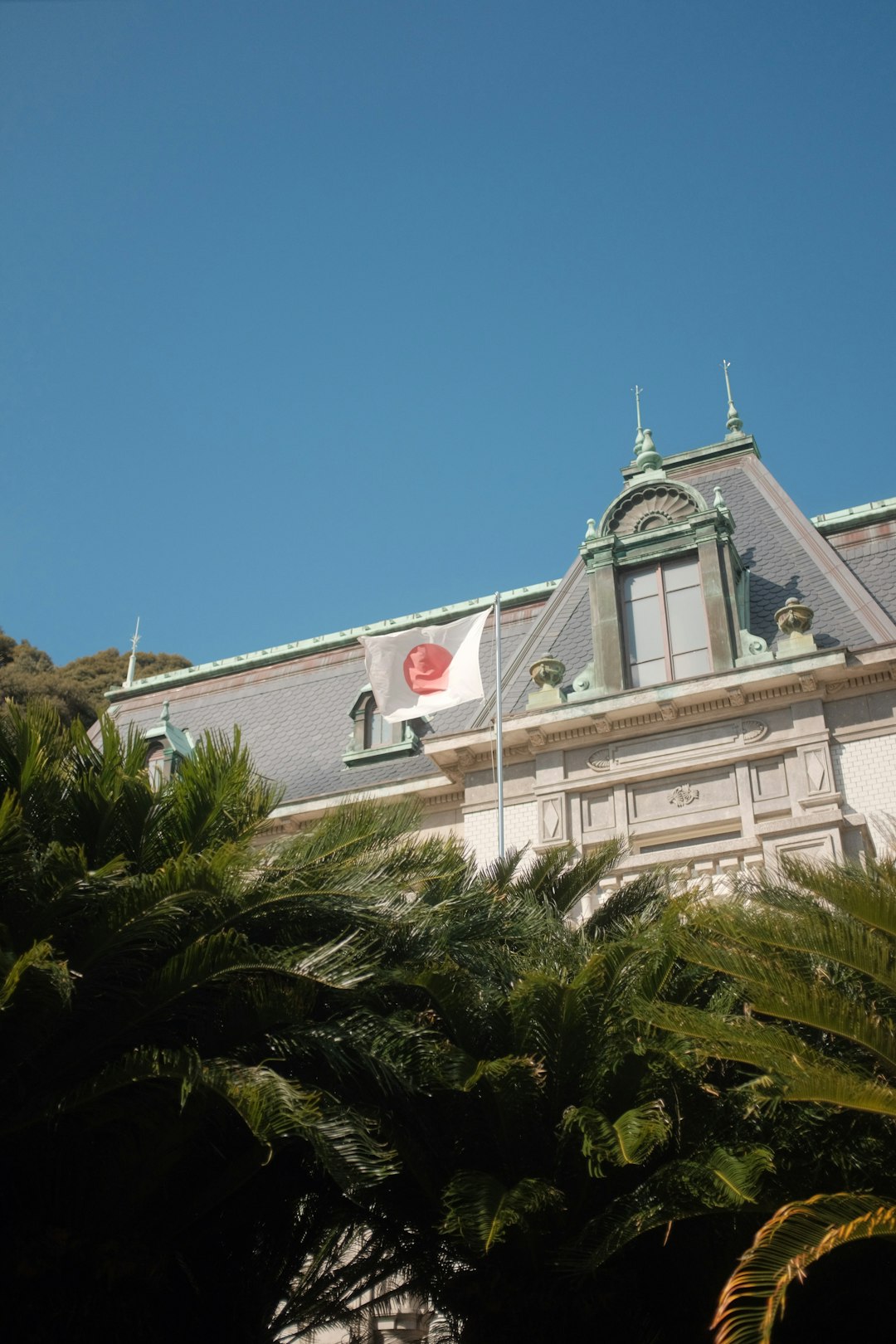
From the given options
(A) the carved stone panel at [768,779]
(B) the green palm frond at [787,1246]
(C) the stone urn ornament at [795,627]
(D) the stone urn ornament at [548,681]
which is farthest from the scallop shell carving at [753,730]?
(B) the green palm frond at [787,1246]

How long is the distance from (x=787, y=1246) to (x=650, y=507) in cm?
1447

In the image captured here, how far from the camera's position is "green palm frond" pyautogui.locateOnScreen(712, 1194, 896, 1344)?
7.26 meters

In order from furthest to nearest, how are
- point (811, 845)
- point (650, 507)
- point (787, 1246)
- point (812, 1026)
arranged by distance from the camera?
point (650, 507), point (811, 845), point (812, 1026), point (787, 1246)

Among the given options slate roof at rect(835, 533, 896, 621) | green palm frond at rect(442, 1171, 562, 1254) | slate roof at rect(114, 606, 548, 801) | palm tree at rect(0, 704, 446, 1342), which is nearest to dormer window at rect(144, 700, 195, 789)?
slate roof at rect(114, 606, 548, 801)

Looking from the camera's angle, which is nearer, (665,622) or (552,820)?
(552,820)

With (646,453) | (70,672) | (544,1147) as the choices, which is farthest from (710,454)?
(70,672)

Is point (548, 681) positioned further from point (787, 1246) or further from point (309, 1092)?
point (787, 1246)

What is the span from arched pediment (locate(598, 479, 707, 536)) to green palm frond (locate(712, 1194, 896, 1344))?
13.5 meters

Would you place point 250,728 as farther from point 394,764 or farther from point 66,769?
point 66,769

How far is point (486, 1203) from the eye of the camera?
8.89m

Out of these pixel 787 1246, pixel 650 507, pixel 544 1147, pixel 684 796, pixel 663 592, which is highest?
pixel 650 507

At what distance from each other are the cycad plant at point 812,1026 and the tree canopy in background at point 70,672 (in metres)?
32.0

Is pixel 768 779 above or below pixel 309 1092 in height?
above

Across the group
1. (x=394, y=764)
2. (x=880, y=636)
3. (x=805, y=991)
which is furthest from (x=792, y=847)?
(x=805, y=991)
